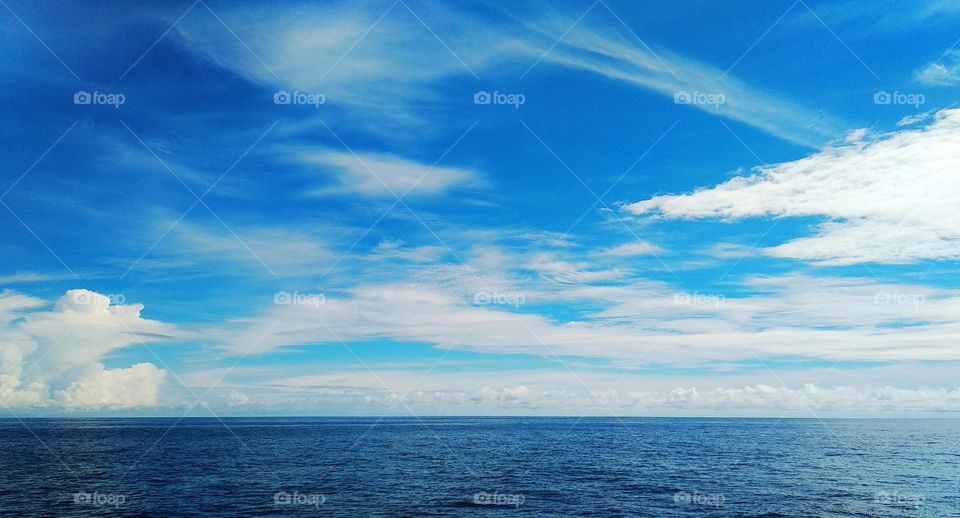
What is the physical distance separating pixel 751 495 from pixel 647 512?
13.8 m

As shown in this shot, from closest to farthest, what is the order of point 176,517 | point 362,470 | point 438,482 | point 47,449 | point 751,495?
point 176,517
point 751,495
point 438,482
point 362,470
point 47,449

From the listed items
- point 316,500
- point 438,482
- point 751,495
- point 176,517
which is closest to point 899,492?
point 751,495

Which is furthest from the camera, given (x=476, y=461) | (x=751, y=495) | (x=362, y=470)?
(x=476, y=461)

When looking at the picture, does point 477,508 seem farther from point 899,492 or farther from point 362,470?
point 899,492

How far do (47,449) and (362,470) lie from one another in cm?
7348

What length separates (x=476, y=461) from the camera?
7919 cm

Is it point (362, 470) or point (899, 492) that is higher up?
point (362, 470)

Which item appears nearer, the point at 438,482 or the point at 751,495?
the point at 751,495

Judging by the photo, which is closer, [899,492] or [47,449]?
[899,492]

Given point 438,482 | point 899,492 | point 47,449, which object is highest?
point 47,449

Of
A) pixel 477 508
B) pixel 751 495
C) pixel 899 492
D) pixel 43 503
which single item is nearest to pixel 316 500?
pixel 477 508

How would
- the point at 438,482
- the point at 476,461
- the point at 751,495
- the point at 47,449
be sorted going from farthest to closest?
the point at 47,449 → the point at 476,461 → the point at 438,482 → the point at 751,495

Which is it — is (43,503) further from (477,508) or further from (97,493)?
(477,508)

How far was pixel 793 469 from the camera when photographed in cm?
6950
